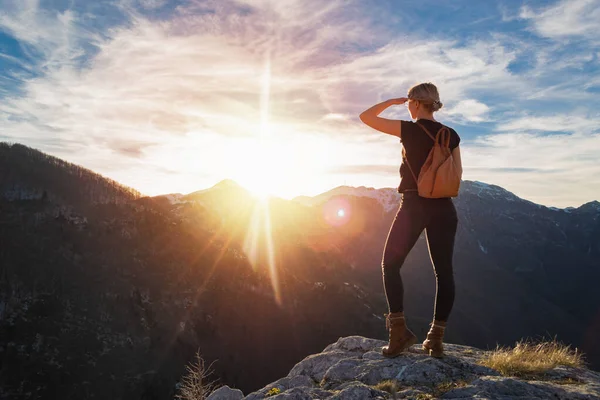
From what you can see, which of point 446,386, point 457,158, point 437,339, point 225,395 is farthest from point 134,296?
point 457,158

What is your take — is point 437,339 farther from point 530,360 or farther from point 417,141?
point 417,141

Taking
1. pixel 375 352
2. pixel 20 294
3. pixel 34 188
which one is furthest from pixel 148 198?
pixel 375 352

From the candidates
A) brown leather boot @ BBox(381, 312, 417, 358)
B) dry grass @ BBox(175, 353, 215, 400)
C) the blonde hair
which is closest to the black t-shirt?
the blonde hair

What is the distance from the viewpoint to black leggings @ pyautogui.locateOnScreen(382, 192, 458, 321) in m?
5.09

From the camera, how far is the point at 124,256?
319ft

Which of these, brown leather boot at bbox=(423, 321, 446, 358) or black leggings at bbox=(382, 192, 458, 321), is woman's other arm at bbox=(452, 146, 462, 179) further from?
brown leather boot at bbox=(423, 321, 446, 358)

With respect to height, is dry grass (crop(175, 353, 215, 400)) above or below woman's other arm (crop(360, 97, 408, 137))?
below

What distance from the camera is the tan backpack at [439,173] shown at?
4.89m

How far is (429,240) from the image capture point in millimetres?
5262

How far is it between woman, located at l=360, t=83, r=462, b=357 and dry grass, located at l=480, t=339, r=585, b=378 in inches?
29.0

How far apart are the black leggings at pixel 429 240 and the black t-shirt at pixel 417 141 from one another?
32cm

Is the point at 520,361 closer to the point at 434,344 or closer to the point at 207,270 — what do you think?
the point at 434,344

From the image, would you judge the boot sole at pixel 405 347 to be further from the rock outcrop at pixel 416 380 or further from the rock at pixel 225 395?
the rock at pixel 225 395

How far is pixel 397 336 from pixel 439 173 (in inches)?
91.5
